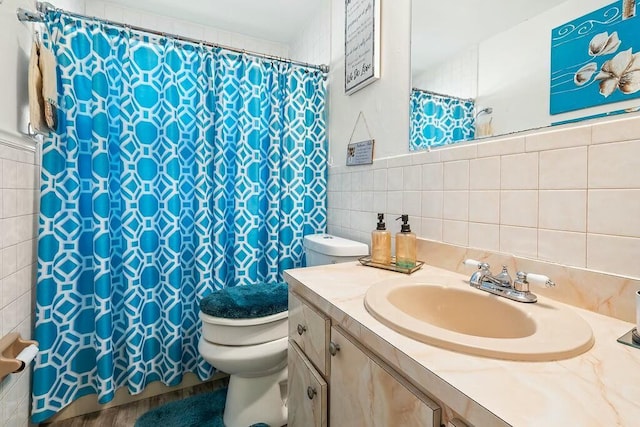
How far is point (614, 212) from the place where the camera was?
634 mm

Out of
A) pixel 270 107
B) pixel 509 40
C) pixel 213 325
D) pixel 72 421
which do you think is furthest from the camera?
pixel 270 107

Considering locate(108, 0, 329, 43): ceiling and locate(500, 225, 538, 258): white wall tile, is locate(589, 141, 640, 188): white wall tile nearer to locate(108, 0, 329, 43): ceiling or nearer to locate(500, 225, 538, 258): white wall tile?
locate(500, 225, 538, 258): white wall tile

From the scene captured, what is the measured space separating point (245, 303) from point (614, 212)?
121 cm

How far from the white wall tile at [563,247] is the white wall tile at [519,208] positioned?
Answer: 0.04 metres

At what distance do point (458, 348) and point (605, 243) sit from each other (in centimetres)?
46

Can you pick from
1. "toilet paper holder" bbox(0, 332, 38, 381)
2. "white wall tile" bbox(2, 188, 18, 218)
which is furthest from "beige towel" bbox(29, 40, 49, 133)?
"toilet paper holder" bbox(0, 332, 38, 381)

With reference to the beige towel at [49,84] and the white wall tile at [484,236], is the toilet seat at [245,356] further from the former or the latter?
the beige towel at [49,84]

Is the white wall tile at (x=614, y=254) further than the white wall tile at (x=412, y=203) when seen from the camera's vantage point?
No

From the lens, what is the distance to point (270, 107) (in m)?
1.73

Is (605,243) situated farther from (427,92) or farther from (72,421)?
(72,421)

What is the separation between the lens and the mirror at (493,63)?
27.8 inches

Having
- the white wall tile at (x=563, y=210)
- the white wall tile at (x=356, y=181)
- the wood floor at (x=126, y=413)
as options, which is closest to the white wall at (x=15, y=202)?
the wood floor at (x=126, y=413)

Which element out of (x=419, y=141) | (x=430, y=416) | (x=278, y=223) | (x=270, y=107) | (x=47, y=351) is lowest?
(x=47, y=351)

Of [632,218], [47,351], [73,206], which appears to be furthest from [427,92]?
[47,351]
